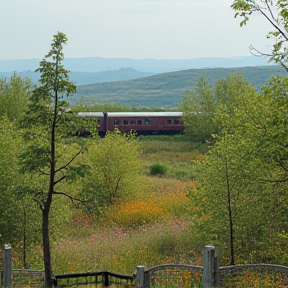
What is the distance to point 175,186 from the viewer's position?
3569 centimetres

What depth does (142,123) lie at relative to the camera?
57906 millimetres

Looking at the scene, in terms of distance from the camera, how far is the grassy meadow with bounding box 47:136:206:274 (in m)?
19.5

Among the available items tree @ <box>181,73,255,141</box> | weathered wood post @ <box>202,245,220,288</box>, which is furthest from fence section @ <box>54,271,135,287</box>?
tree @ <box>181,73,255,141</box>

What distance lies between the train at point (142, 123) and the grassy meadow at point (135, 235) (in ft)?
61.7

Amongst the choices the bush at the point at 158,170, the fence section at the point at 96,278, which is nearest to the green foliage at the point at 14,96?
the bush at the point at 158,170

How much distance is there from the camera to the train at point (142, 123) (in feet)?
183

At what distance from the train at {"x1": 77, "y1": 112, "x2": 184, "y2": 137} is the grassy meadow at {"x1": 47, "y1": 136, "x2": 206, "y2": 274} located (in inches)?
740

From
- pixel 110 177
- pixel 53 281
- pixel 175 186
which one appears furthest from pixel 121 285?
pixel 175 186

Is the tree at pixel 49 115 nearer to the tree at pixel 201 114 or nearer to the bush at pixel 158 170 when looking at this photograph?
→ the bush at pixel 158 170

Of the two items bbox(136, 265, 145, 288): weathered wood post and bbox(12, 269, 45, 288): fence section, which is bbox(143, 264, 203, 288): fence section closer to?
bbox(136, 265, 145, 288): weathered wood post

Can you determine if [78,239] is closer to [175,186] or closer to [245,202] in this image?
[245,202]

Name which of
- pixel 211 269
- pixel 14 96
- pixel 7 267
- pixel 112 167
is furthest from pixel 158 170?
pixel 211 269

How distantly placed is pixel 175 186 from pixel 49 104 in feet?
81.3

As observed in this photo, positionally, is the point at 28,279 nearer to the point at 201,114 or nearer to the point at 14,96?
the point at 14,96
